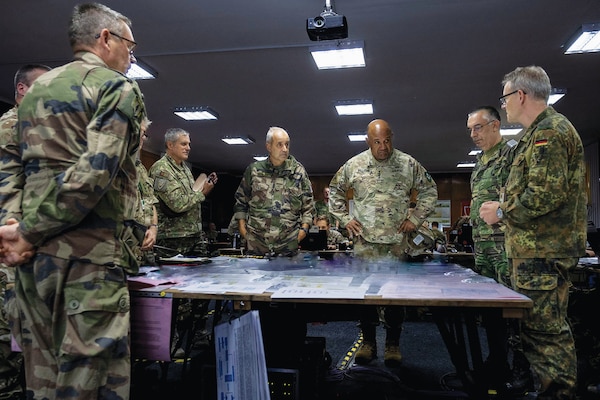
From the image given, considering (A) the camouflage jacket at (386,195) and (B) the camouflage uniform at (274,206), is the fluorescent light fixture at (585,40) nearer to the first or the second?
(A) the camouflage jacket at (386,195)

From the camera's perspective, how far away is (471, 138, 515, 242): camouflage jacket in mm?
3043

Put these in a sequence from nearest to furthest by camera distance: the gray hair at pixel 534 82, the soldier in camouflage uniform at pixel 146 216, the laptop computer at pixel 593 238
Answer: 1. the gray hair at pixel 534 82
2. the soldier in camouflage uniform at pixel 146 216
3. the laptop computer at pixel 593 238

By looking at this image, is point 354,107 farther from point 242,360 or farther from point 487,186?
point 242,360

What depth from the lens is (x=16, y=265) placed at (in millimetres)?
1376

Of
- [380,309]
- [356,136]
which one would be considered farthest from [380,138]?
[356,136]

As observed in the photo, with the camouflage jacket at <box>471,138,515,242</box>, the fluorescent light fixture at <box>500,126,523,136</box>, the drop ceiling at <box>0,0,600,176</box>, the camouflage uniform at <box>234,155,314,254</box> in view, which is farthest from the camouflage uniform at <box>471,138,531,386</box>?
the fluorescent light fixture at <box>500,126,523,136</box>

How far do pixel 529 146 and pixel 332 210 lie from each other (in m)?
1.74

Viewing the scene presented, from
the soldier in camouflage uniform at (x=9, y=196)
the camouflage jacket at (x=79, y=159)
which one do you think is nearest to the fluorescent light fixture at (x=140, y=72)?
the soldier in camouflage uniform at (x=9, y=196)

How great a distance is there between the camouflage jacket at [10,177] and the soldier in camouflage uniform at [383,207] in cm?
235

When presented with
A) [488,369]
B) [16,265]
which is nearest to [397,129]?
[488,369]

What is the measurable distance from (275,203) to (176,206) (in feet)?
2.73

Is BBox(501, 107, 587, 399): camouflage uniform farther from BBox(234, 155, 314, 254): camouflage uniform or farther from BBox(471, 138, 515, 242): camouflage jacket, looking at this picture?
BBox(234, 155, 314, 254): camouflage uniform

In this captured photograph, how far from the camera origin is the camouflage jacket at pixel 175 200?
375cm

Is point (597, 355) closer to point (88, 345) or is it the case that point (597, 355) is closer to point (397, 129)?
point (88, 345)
